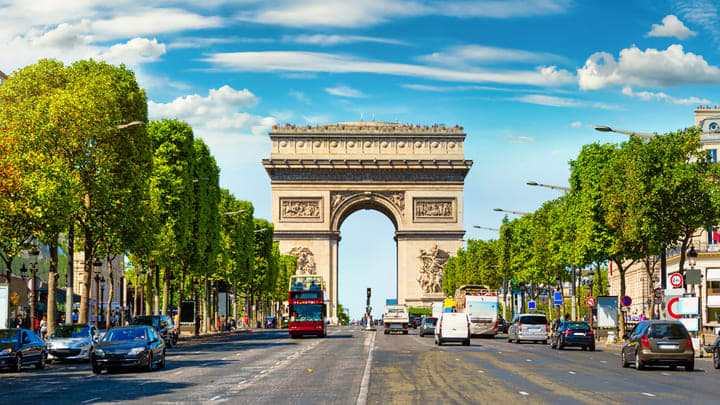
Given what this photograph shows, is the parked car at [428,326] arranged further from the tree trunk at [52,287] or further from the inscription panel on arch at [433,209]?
the inscription panel on arch at [433,209]

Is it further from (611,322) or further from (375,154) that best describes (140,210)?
(375,154)

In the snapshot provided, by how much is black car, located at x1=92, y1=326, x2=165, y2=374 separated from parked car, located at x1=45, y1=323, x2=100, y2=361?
7.26 metres

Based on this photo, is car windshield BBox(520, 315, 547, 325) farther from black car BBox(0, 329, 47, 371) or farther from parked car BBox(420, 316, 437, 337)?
black car BBox(0, 329, 47, 371)

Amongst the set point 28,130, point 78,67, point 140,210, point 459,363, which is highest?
point 78,67

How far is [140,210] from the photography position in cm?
5078

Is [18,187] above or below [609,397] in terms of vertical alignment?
above

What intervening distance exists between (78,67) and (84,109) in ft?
16.0

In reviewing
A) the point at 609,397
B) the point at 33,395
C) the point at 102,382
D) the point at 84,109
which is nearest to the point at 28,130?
the point at 84,109

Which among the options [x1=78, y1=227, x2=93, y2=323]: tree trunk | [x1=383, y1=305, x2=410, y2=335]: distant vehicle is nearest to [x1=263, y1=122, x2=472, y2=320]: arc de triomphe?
[x1=383, y1=305, x2=410, y2=335]: distant vehicle

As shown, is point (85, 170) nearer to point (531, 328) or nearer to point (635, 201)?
point (635, 201)

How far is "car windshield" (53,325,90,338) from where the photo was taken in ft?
138

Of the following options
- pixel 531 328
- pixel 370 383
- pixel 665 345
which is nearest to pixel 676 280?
pixel 665 345

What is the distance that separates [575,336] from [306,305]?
2522 centimetres

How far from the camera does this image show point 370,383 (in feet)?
86.0
